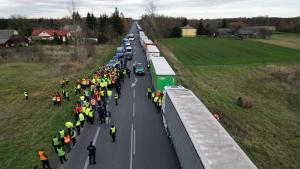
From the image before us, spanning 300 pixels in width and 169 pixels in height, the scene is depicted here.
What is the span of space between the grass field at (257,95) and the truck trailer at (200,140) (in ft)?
17.5

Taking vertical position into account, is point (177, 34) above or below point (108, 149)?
above

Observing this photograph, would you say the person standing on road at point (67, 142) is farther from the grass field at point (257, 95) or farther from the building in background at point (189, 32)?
the building in background at point (189, 32)

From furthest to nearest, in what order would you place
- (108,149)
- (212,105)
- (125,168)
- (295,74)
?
(295,74), (212,105), (108,149), (125,168)

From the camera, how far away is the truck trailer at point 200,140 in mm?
9383

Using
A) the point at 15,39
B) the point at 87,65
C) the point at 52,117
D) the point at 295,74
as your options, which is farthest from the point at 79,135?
the point at 15,39

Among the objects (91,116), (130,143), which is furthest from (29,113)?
(130,143)

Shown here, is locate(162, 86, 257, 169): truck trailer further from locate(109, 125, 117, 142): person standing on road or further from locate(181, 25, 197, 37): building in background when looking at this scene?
locate(181, 25, 197, 37): building in background

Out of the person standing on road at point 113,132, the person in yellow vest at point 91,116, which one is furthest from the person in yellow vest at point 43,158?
the person in yellow vest at point 91,116

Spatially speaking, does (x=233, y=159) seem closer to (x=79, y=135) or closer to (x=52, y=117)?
(x=79, y=135)

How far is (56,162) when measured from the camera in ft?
50.0

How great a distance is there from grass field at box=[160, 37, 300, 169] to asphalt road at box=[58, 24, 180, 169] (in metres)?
5.41

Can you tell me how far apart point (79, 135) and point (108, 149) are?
9.93 ft

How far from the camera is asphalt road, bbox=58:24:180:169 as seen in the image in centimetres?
1495

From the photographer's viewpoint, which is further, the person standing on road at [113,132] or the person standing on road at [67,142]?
the person standing on road at [113,132]
